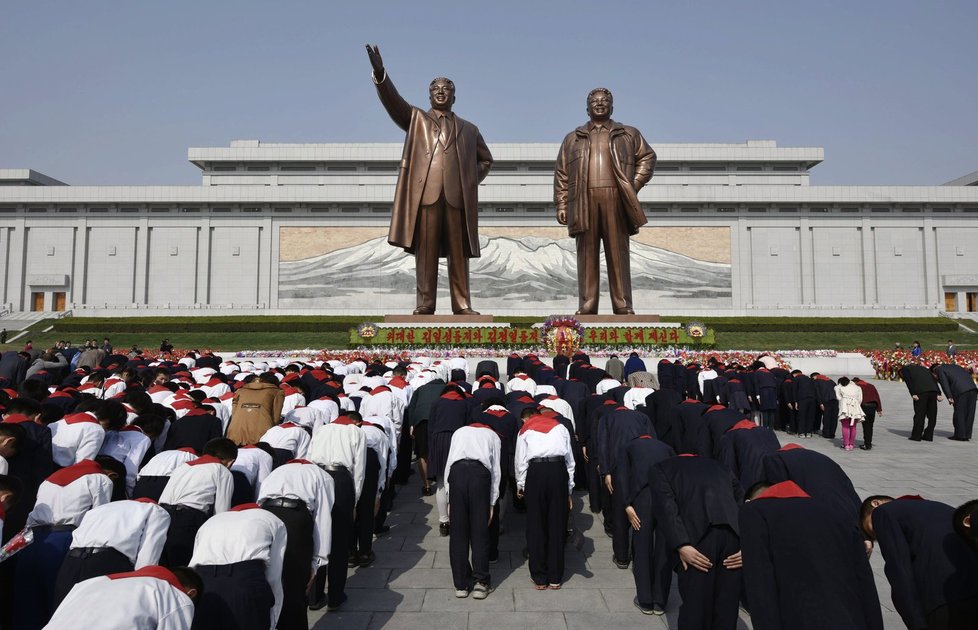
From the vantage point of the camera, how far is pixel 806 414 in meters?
9.74

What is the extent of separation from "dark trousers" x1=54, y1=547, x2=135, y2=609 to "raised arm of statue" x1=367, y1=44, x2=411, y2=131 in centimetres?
1171

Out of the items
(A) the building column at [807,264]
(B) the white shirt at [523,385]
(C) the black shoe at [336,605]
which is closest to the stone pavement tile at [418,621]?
(C) the black shoe at [336,605]

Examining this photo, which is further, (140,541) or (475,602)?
(475,602)

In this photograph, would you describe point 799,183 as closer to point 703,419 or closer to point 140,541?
point 703,419

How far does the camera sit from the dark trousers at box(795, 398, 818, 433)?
9.70 metres

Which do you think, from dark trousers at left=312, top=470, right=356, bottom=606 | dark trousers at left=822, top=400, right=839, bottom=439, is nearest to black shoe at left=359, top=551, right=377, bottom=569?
dark trousers at left=312, top=470, right=356, bottom=606

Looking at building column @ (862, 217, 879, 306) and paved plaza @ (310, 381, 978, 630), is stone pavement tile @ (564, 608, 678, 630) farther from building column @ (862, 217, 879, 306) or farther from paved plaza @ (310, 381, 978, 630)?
building column @ (862, 217, 879, 306)

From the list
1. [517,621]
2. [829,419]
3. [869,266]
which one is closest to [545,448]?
[517,621]

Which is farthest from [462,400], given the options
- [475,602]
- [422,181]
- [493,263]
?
[493,263]

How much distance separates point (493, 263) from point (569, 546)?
102 feet

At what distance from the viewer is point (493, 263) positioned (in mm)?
35625

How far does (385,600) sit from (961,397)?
31.5 ft

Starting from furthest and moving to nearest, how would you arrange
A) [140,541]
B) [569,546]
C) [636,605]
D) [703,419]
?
[703,419] < [569,546] < [636,605] < [140,541]

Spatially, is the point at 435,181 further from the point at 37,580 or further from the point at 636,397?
the point at 37,580
